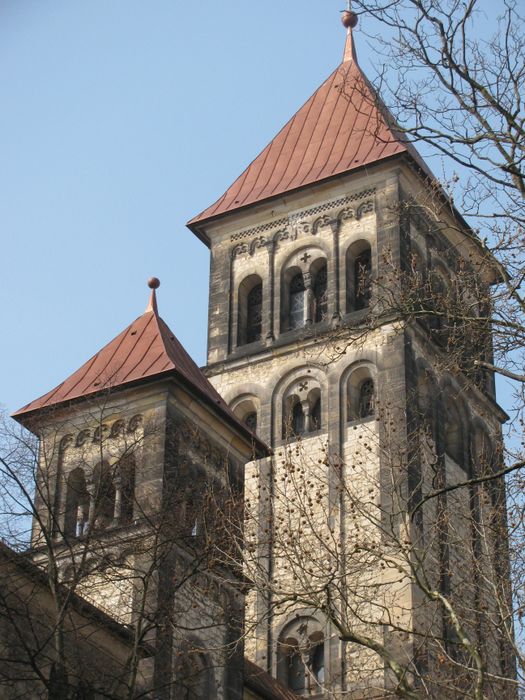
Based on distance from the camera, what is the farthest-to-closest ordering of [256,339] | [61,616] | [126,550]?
1. [256,339]
2. [126,550]
3. [61,616]

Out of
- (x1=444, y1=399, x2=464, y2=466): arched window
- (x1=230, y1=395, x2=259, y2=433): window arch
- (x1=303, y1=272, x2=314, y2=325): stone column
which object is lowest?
(x1=444, y1=399, x2=464, y2=466): arched window

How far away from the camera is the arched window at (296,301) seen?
3681 cm

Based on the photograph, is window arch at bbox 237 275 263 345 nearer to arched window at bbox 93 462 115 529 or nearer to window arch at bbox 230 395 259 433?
window arch at bbox 230 395 259 433

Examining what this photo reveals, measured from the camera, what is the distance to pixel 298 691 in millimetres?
30828

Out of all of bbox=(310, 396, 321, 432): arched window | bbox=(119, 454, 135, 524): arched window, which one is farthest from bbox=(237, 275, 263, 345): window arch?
bbox=(119, 454, 135, 524): arched window

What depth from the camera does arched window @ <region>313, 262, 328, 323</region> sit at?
3641 centimetres

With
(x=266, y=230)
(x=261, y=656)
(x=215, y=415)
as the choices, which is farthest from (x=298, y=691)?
(x=266, y=230)

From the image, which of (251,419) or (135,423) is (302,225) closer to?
(251,419)

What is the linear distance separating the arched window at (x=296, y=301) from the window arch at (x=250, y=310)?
0.79 metres

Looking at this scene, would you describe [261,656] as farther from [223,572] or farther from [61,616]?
[61,616]

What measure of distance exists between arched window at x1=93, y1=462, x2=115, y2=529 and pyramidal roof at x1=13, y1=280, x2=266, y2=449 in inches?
75.8

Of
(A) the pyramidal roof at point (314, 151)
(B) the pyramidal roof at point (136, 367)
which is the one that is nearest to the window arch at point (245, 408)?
(A) the pyramidal roof at point (314, 151)

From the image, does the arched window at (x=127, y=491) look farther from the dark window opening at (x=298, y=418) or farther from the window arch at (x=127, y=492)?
the dark window opening at (x=298, y=418)

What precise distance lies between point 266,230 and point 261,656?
11.6m
